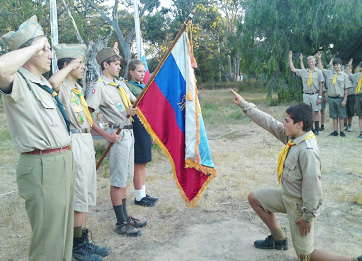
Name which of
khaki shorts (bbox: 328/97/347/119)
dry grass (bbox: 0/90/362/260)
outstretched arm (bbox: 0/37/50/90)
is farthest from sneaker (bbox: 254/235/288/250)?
khaki shorts (bbox: 328/97/347/119)

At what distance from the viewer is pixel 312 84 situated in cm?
864

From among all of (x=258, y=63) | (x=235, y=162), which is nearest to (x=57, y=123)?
(x=235, y=162)

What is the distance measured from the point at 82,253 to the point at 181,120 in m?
1.57

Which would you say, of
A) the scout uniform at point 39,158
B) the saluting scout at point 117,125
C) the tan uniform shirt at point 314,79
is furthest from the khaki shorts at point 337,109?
the scout uniform at point 39,158

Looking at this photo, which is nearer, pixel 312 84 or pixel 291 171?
pixel 291 171

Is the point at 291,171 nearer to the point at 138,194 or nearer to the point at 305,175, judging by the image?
the point at 305,175

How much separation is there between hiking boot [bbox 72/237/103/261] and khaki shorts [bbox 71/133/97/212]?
39cm

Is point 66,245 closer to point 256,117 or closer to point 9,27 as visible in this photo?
point 256,117

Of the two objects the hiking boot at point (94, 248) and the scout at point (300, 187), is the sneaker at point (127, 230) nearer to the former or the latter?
the hiking boot at point (94, 248)

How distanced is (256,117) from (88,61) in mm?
7954

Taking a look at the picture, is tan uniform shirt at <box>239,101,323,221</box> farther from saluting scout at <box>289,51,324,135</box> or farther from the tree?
the tree

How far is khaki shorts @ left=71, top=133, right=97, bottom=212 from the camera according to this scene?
9.59 feet

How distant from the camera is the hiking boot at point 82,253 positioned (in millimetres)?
3088

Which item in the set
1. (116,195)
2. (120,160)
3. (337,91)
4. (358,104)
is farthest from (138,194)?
(358,104)
